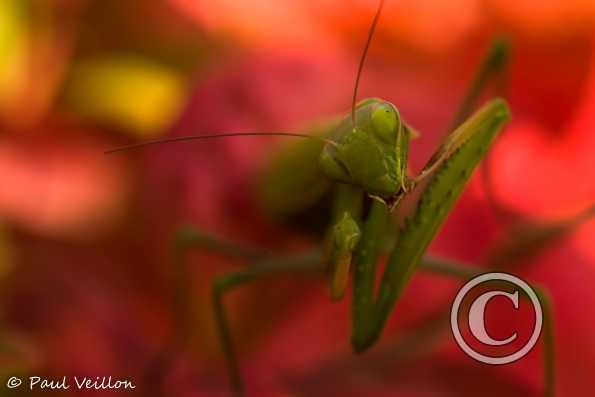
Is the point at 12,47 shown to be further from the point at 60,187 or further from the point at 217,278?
the point at 217,278

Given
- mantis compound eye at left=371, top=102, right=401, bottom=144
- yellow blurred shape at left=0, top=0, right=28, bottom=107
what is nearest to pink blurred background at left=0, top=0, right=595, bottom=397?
yellow blurred shape at left=0, top=0, right=28, bottom=107

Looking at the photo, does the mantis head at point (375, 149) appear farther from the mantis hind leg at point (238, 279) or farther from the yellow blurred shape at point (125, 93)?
the yellow blurred shape at point (125, 93)

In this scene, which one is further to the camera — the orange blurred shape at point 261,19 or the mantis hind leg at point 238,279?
the orange blurred shape at point 261,19

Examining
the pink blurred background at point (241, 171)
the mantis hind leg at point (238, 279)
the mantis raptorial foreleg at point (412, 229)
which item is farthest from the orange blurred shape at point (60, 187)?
the mantis raptorial foreleg at point (412, 229)

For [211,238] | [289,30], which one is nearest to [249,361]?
[211,238]

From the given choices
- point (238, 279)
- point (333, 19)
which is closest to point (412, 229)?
point (238, 279)

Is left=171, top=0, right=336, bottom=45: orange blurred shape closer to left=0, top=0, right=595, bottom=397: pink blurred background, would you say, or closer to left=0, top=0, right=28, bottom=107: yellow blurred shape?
left=0, top=0, right=595, bottom=397: pink blurred background
